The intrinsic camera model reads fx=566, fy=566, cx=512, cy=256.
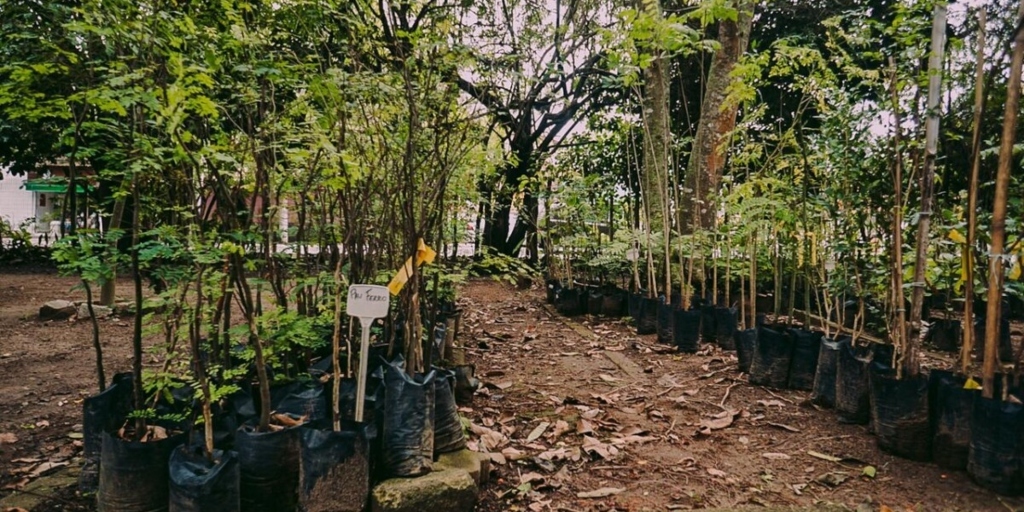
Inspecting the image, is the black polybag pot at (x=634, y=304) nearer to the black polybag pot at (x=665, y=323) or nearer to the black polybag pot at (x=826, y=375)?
the black polybag pot at (x=665, y=323)

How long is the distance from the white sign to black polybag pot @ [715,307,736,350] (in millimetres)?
3872

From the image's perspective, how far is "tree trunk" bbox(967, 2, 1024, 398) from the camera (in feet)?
8.09

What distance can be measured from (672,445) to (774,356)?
53.7 inches

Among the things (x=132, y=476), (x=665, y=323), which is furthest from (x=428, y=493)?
(x=665, y=323)

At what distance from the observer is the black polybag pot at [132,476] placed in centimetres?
215

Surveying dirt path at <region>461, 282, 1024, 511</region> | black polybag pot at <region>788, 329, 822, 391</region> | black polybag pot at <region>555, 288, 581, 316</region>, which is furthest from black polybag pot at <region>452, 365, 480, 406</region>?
black polybag pot at <region>555, 288, 581, 316</region>

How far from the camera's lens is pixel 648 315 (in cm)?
644

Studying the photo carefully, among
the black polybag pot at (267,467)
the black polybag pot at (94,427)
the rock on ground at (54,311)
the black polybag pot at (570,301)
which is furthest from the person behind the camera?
the black polybag pot at (570,301)

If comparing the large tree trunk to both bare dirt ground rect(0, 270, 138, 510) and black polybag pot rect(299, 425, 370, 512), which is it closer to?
black polybag pot rect(299, 425, 370, 512)

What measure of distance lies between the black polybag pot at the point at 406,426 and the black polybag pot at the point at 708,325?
3.83 metres

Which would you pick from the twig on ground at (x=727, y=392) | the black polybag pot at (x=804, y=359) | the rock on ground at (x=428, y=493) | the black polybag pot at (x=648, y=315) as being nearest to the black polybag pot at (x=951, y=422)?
the black polybag pot at (x=804, y=359)

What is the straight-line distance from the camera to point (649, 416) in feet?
12.7

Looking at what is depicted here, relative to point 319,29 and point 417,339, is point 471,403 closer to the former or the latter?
point 417,339

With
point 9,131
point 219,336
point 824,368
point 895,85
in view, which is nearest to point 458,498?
point 219,336
